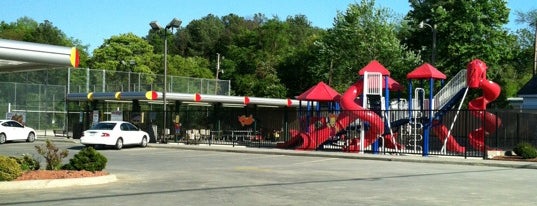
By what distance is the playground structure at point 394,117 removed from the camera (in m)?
29.6

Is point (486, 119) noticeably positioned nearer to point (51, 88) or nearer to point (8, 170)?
point (8, 170)

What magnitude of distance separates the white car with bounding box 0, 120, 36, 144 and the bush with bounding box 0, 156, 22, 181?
79.2 feet

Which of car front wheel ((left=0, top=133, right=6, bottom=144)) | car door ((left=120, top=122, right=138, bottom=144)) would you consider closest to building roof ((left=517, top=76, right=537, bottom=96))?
car door ((left=120, top=122, right=138, bottom=144))

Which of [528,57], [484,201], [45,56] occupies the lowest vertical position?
[484,201]

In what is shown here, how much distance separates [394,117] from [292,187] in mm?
17833

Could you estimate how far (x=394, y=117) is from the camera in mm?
31531

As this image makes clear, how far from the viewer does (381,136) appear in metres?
29.8

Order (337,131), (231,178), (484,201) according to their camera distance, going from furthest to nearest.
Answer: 1. (337,131)
2. (231,178)
3. (484,201)

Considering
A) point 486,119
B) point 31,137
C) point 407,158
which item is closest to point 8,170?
point 407,158

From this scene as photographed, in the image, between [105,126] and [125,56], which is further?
[125,56]

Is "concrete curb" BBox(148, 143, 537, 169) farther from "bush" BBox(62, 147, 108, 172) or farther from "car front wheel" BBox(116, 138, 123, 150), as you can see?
"bush" BBox(62, 147, 108, 172)

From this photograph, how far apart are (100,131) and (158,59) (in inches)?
2062

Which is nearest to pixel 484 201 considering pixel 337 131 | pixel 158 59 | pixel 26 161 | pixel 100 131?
pixel 26 161

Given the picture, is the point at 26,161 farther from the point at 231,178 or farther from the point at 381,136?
the point at 381,136
